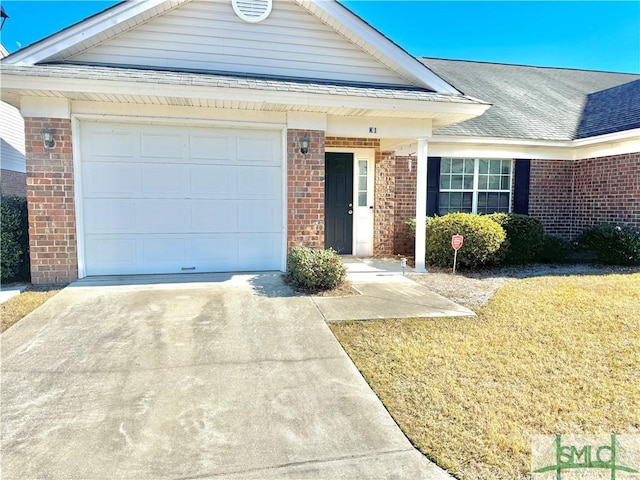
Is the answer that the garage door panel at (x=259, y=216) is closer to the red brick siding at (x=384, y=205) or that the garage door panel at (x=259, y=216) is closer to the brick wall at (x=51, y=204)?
the brick wall at (x=51, y=204)

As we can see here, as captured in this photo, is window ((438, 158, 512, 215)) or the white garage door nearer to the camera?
the white garage door

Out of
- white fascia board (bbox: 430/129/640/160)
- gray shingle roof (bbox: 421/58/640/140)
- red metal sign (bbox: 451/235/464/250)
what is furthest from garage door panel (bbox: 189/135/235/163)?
gray shingle roof (bbox: 421/58/640/140)

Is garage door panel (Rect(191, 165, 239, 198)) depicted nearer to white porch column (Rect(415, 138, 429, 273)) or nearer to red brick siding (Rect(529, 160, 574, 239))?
white porch column (Rect(415, 138, 429, 273))

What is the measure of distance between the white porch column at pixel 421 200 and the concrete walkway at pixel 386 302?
0.77 meters

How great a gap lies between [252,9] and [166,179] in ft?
10.7

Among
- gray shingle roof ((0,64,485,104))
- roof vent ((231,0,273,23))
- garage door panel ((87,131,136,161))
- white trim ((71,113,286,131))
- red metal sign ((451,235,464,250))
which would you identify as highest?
roof vent ((231,0,273,23))

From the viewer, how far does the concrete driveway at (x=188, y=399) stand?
2488mm

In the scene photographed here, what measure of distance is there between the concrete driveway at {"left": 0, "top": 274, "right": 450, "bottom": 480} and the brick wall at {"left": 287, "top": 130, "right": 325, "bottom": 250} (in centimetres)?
217

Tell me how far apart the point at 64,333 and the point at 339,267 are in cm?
371

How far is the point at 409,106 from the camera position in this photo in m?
6.85

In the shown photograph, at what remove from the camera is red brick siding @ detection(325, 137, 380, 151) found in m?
9.01

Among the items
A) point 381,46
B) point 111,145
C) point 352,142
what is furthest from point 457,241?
point 111,145

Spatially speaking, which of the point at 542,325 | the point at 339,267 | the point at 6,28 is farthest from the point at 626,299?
the point at 6,28

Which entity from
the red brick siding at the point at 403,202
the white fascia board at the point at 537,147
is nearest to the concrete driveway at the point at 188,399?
the red brick siding at the point at 403,202
